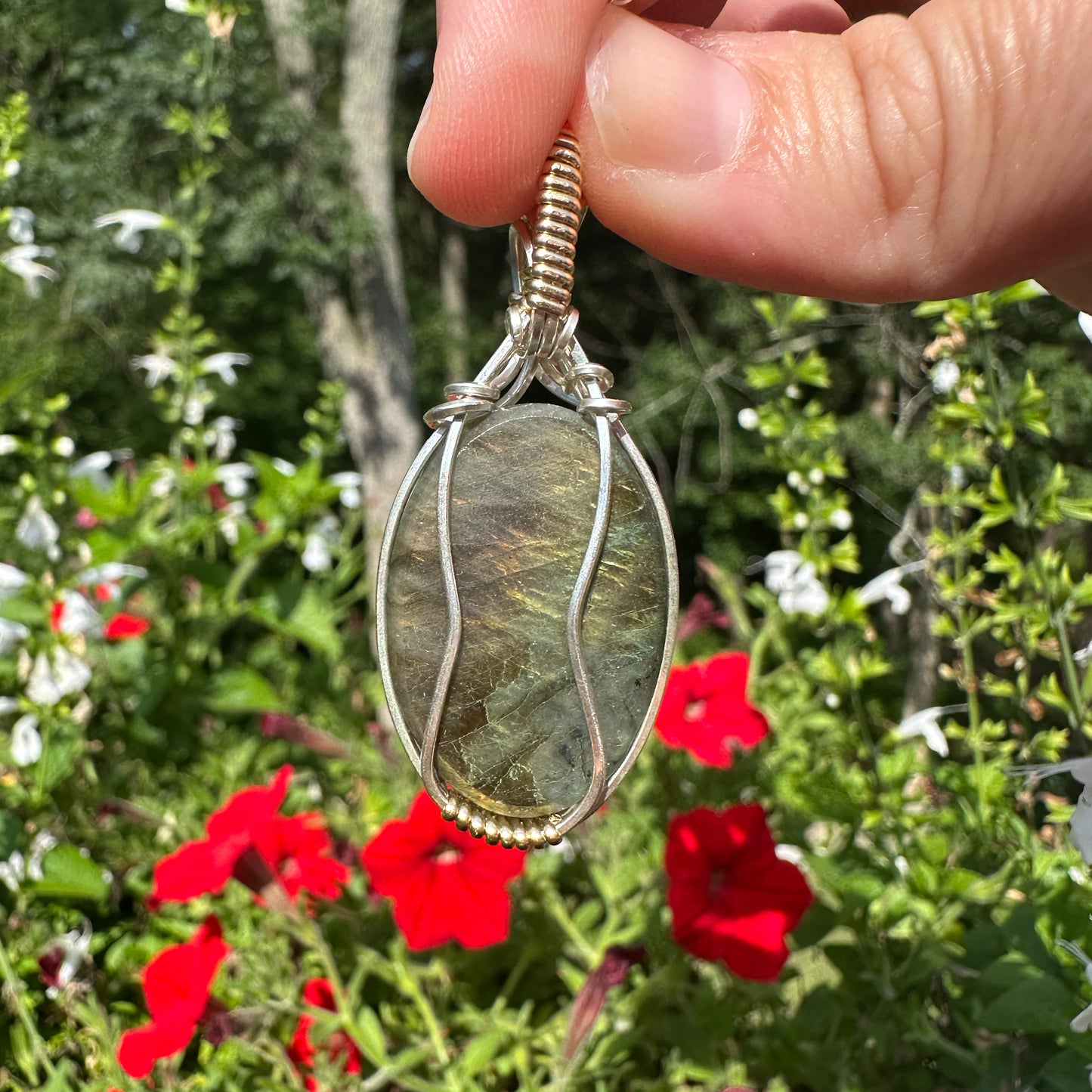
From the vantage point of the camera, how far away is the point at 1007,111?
716 millimetres

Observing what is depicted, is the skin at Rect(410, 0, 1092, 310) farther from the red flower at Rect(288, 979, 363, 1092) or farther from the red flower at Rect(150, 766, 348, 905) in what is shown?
the red flower at Rect(288, 979, 363, 1092)

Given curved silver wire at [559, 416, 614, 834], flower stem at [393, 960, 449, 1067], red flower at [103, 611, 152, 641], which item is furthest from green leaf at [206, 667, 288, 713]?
curved silver wire at [559, 416, 614, 834]

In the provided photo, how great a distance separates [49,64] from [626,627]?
568 cm

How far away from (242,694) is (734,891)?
→ 892 mm

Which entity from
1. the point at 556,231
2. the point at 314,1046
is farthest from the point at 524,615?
the point at 314,1046

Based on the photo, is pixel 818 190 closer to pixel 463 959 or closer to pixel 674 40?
pixel 674 40

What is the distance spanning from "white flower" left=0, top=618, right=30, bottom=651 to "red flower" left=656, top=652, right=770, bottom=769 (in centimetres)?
94

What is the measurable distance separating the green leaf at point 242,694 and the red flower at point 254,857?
15.4 inches

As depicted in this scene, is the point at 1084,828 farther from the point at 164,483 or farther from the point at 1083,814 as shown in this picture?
the point at 164,483

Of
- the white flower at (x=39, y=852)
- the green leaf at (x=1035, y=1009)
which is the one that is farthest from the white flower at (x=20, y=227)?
the green leaf at (x=1035, y=1009)

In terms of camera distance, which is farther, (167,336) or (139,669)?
(167,336)

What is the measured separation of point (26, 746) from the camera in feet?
4.66

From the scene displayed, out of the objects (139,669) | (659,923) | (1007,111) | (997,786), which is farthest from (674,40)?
(139,669)

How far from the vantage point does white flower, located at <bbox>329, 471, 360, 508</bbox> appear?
6.52 ft
